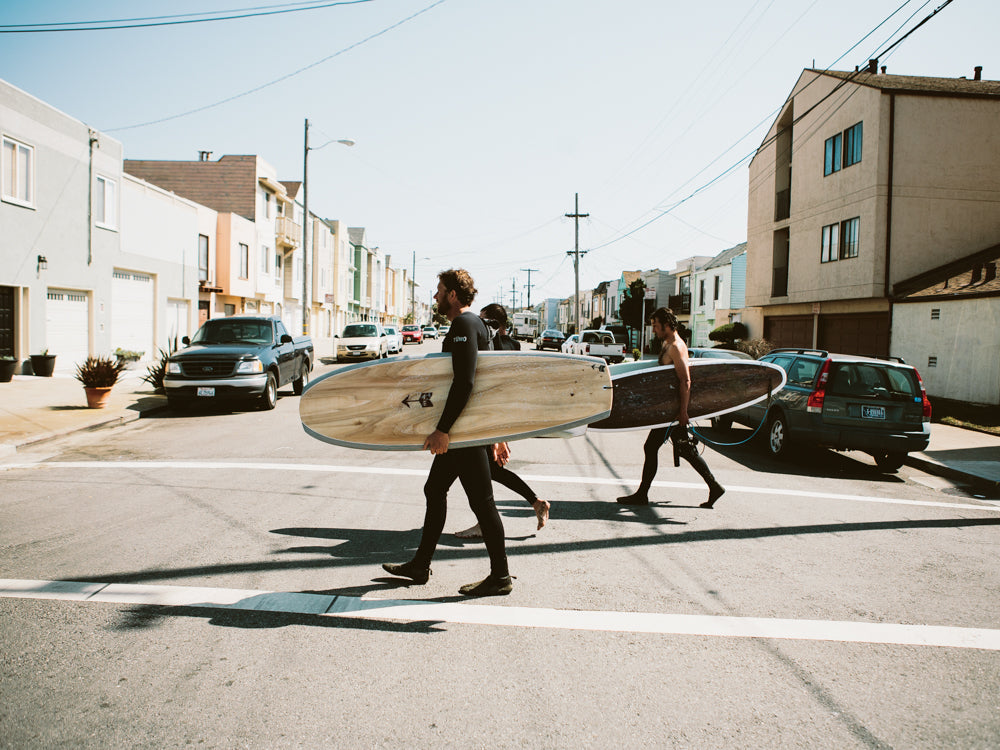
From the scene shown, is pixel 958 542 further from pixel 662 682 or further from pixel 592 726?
pixel 592 726

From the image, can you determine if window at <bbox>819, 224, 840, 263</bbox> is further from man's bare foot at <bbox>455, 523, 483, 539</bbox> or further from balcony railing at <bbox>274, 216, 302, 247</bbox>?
balcony railing at <bbox>274, 216, 302, 247</bbox>

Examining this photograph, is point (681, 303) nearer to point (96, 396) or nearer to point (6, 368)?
point (6, 368)

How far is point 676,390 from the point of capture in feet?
21.1

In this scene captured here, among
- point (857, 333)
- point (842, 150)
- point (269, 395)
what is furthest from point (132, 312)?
point (842, 150)

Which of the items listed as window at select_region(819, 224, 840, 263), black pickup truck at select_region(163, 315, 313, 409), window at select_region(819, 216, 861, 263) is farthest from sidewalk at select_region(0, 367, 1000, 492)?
window at select_region(819, 224, 840, 263)

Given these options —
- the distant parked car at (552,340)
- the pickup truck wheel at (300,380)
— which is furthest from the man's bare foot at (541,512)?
the distant parked car at (552,340)

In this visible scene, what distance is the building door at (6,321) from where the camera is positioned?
16.6 metres

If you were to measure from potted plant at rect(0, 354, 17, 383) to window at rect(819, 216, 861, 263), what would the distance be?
2440cm

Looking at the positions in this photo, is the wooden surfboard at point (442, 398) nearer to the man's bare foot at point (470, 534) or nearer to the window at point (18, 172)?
the man's bare foot at point (470, 534)

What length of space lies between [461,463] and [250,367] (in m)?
10.2

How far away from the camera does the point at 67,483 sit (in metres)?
7.14

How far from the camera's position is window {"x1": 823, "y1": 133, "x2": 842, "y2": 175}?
81.9 ft

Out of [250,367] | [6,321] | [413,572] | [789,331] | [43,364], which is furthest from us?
[789,331]

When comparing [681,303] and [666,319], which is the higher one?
[681,303]
